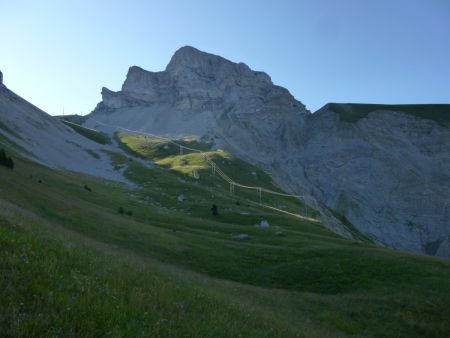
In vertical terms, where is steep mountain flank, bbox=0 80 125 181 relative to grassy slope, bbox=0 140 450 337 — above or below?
above

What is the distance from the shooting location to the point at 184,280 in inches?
865

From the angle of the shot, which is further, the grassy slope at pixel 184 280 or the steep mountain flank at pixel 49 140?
the steep mountain flank at pixel 49 140

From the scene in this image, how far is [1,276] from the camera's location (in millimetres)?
9609

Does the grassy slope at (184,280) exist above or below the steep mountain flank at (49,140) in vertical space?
below

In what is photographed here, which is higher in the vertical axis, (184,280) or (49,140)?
(49,140)

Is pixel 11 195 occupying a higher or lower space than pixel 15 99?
lower

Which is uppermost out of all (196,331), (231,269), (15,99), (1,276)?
(15,99)

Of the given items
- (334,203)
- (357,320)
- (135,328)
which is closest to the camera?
(135,328)

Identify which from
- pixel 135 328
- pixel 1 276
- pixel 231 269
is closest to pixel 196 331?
pixel 135 328

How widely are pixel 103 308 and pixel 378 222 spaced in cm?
17026

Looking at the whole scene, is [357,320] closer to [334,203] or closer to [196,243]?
[196,243]

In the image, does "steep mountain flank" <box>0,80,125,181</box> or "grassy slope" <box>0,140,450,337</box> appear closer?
"grassy slope" <box>0,140,450,337</box>

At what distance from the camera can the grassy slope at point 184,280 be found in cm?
970

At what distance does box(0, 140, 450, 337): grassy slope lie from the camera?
31.8 feet
